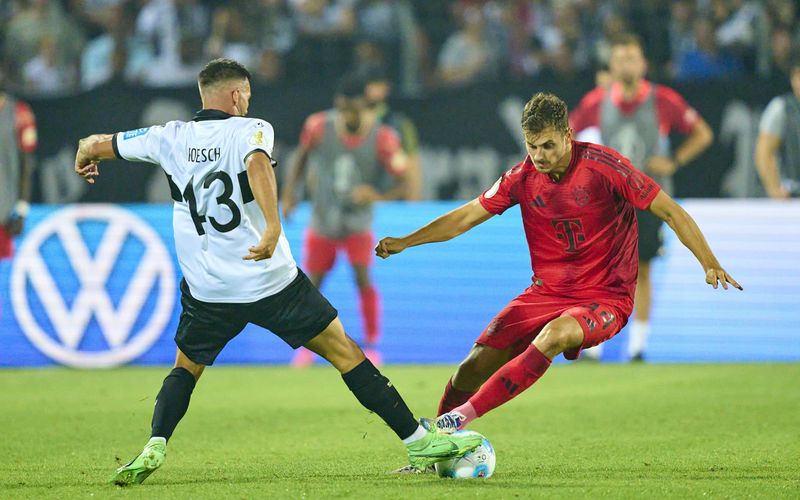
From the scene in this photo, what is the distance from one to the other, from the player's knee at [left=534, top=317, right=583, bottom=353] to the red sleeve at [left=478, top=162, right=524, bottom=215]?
74 cm

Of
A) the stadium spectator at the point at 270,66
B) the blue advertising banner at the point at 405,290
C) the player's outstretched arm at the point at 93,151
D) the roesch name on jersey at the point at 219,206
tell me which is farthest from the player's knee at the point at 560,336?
the stadium spectator at the point at 270,66

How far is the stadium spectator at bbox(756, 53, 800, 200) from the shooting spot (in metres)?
13.1

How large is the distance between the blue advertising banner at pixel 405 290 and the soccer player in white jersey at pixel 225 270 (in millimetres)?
6655

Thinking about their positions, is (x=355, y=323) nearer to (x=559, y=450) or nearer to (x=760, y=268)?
(x=760, y=268)

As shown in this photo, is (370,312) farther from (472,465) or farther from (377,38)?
(472,465)

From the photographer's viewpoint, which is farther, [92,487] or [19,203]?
[19,203]

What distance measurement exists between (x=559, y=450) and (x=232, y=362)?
6377 millimetres

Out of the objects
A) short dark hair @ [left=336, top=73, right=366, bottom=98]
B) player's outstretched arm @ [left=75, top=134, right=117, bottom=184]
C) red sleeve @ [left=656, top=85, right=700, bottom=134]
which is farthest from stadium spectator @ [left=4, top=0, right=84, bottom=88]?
player's outstretched arm @ [left=75, top=134, right=117, bottom=184]

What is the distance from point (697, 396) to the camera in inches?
384

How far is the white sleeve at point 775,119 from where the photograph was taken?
13.1m

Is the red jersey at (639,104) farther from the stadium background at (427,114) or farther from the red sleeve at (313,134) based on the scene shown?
the red sleeve at (313,134)

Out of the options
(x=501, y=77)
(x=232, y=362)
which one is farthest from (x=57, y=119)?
(x=501, y=77)

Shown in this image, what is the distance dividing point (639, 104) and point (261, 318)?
7.60m

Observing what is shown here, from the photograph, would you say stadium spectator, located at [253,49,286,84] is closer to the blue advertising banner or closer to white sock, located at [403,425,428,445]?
the blue advertising banner
